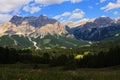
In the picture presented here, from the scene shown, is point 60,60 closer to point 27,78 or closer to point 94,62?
point 94,62

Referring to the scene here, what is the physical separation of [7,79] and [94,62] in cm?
13158

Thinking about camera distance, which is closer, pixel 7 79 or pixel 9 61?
pixel 7 79

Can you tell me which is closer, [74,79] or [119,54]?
[74,79]

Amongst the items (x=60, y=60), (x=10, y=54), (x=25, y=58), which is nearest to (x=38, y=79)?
(x=60, y=60)

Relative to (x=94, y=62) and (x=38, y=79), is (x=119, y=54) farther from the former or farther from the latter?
(x=38, y=79)

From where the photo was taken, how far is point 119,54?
13475 cm

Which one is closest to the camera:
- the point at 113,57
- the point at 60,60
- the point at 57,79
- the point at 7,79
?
the point at 7,79

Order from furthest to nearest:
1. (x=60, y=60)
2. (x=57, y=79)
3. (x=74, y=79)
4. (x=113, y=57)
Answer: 1. (x=60, y=60)
2. (x=113, y=57)
3. (x=74, y=79)
4. (x=57, y=79)

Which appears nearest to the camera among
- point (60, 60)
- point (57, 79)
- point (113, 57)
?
point (57, 79)

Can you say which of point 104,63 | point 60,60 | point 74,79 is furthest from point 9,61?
point 74,79

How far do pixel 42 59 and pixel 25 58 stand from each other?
13.2 meters

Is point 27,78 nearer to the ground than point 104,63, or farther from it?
farther from it

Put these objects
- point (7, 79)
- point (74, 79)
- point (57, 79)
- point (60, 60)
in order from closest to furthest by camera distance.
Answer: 1. point (7, 79)
2. point (57, 79)
3. point (74, 79)
4. point (60, 60)

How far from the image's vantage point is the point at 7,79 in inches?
439
